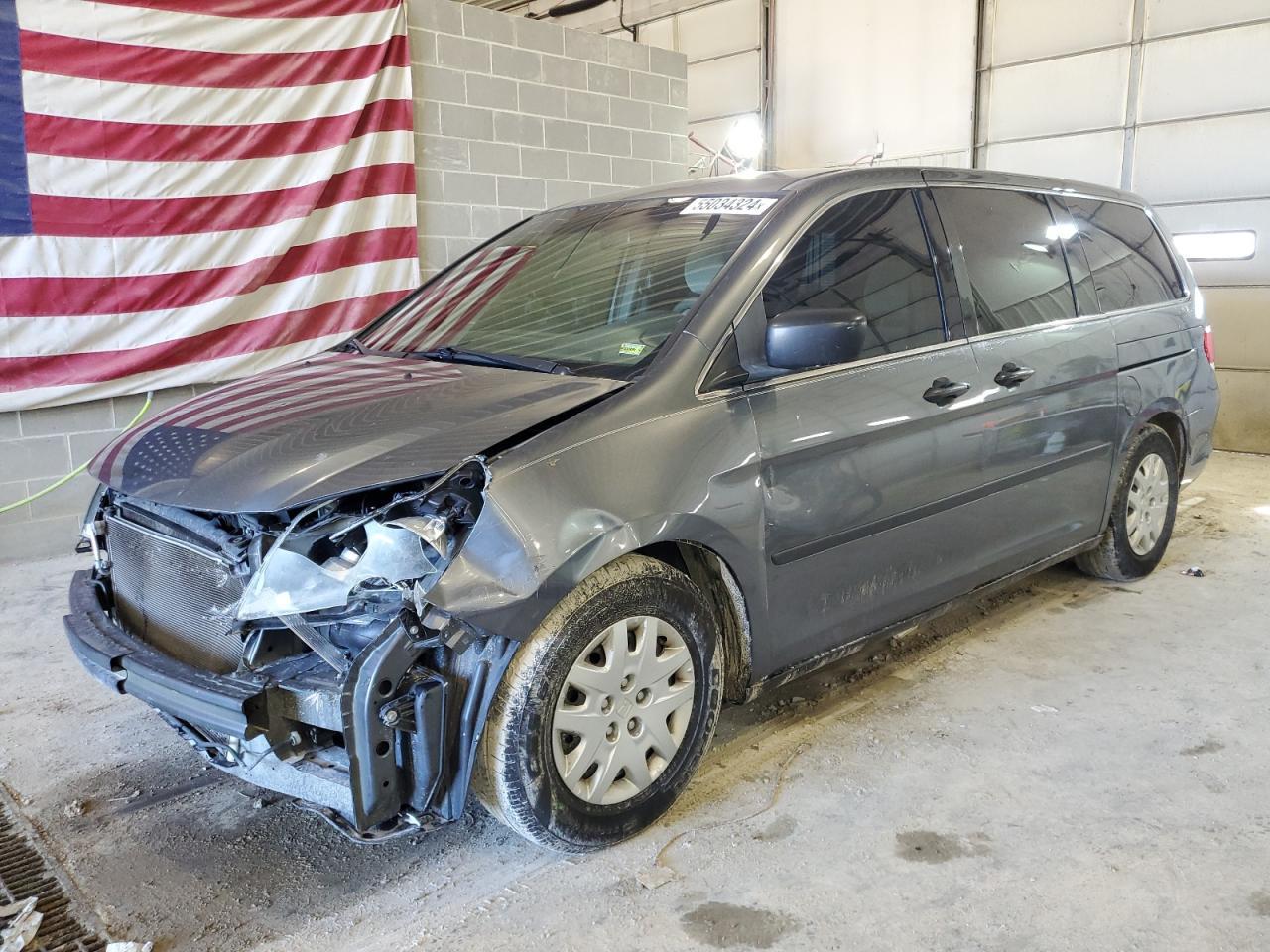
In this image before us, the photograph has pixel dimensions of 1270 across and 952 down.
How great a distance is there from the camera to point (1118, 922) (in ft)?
7.03

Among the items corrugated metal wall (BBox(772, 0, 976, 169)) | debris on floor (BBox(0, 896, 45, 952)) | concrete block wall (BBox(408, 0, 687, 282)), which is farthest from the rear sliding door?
corrugated metal wall (BBox(772, 0, 976, 169))

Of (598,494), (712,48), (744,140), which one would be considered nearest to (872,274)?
(598,494)

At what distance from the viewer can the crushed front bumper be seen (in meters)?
2.02

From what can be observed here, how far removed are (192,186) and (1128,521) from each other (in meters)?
4.77

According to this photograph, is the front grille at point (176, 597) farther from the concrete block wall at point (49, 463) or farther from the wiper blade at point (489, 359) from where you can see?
the concrete block wall at point (49, 463)

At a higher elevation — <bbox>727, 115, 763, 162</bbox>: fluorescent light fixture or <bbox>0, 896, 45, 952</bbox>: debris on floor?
<bbox>727, 115, 763, 162</bbox>: fluorescent light fixture

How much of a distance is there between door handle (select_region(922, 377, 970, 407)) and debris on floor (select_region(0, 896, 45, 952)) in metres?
2.55

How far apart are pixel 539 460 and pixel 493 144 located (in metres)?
4.92

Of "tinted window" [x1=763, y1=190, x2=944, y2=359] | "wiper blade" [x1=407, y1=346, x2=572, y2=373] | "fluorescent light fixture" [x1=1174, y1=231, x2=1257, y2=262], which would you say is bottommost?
"wiper blade" [x1=407, y1=346, x2=572, y2=373]

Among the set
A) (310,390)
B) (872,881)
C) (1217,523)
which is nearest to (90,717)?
(310,390)

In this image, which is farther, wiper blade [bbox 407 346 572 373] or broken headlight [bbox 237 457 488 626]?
wiper blade [bbox 407 346 572 373]

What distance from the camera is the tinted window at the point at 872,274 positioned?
279cm

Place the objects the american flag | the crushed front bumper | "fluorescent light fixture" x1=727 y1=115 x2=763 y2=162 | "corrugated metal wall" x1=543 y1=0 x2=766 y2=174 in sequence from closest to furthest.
A: the crushed front bumper < the american flag < "fluorescent light fixture" x1=727 y1=115 x2=763 y2=162 < "corrugated metal wall" x1=543 y1=0 x2=766 y2=174

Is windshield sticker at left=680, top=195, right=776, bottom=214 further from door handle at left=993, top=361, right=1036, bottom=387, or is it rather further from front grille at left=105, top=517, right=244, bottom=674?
front grille at left=105, top=517, right=244, bottom=674
